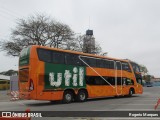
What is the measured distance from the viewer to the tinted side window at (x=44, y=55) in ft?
72.3

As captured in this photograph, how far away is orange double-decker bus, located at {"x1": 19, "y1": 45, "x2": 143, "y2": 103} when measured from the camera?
71.8ft

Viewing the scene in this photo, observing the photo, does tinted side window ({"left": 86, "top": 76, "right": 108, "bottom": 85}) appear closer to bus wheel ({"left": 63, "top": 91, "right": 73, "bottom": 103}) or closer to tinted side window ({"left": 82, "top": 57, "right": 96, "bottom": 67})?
tinted side window ({"left": 82, "top": 57, "right": 96, "bottom": 67})

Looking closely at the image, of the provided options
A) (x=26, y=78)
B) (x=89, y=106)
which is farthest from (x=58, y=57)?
(x=89, y=106)

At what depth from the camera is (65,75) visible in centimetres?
2394

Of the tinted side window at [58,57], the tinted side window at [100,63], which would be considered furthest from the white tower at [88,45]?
the tinted side window at [58,57]

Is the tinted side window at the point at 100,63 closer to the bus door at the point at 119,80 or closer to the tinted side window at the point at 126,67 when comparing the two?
the bus door at the point at 119,80

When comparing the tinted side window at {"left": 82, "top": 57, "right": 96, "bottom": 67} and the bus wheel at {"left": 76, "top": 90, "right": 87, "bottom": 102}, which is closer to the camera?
the bus wheel at {"left": 76, "top": 90, "right": 87, "bottom": 102}

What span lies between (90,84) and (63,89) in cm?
338

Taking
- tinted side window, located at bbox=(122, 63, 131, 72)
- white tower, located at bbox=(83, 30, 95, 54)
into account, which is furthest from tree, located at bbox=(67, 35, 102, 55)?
tinted side window, located at bbox=(122, 63, 131, 72)

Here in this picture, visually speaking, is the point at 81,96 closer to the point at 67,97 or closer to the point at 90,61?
the point at 67,97

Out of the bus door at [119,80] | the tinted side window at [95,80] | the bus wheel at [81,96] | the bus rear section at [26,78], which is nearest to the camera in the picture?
the bus rear section at [26,78]

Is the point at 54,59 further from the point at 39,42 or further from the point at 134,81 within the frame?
the point at 39,42

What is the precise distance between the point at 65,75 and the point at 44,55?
8.35 feet

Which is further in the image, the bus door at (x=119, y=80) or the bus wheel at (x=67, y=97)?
the bus door at (x=119, y=80)
